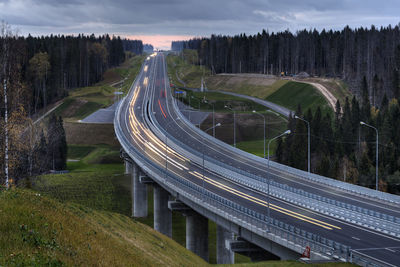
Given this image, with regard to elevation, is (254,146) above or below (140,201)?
above

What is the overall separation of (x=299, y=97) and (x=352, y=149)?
5966 cm

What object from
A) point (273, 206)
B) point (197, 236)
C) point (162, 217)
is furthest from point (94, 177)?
point (273, 206)

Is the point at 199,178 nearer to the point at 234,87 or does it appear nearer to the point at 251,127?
the point at 251,127

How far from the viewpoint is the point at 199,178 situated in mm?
68125

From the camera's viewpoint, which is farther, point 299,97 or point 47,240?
point 299,97

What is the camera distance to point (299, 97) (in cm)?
15575

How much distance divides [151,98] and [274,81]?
150 ft

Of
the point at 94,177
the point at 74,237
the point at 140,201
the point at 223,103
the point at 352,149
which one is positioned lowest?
the point at 140,201

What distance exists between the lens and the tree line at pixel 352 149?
269 feet

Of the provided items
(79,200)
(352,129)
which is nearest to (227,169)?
(79,200)

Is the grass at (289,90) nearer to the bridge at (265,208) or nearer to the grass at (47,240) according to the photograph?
the bridge at (265,208)

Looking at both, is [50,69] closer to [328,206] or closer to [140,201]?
[140,201]

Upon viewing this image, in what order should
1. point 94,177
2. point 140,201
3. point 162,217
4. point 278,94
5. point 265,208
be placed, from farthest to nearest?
1. point 278,94
2. point 94,177
3. point 140,201
4. point 162,217
5. point 265,208

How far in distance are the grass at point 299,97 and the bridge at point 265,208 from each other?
56393 millimetres
